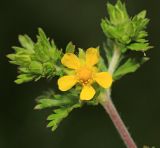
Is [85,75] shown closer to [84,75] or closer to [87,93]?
[84,75]

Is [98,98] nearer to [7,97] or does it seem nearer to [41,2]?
[7,97]

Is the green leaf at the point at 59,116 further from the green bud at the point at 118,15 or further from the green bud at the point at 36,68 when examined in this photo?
the green bud at the point at 118,15

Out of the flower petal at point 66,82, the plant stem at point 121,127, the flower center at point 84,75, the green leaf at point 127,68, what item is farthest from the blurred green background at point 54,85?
the flower petal at point 66,82

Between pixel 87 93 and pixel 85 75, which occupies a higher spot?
pixel 85 75

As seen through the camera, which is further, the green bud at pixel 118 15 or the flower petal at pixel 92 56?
the green bud at pixel 118 15

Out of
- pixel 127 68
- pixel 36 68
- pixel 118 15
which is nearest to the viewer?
pixel 36 68

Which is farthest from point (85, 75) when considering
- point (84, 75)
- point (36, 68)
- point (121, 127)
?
point (121, 127)

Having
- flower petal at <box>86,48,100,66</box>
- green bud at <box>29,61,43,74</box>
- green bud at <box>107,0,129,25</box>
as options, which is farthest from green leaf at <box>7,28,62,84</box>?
green bud at <box>107,0,129,25</box>
